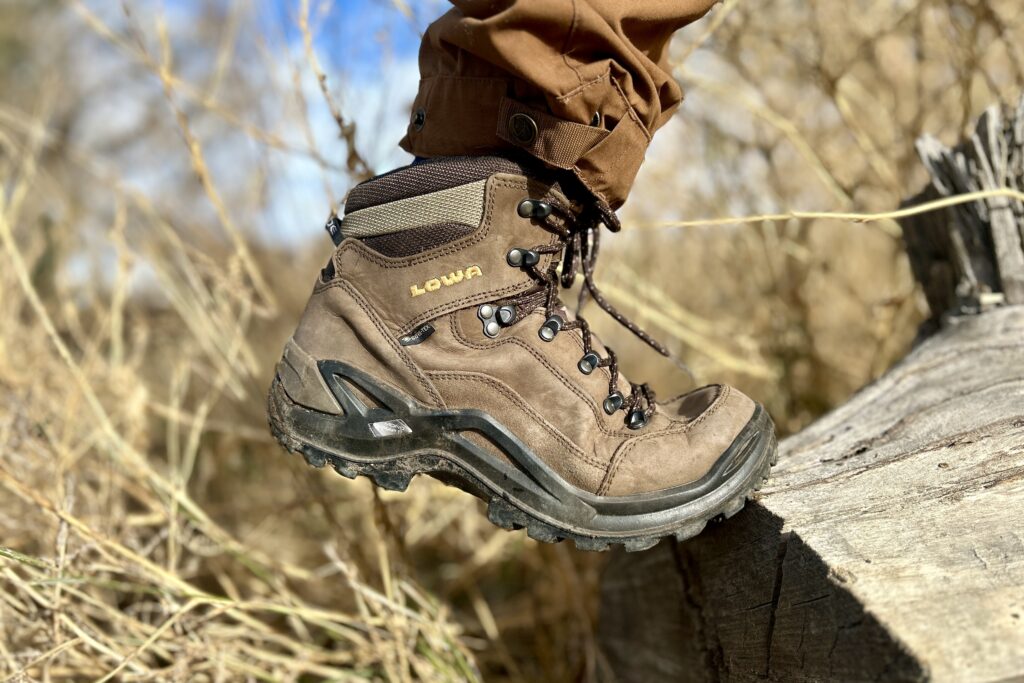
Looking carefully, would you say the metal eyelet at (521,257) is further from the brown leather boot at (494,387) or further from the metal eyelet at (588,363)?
the metal eyelet at (588,363)

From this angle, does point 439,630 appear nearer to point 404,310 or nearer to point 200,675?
point 200,675

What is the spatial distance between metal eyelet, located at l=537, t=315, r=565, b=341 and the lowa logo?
0.13 m

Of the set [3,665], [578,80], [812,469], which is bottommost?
[3,665]

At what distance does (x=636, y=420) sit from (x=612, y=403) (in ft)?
0.15

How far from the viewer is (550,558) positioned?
2.13 metres

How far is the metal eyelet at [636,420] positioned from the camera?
132cm

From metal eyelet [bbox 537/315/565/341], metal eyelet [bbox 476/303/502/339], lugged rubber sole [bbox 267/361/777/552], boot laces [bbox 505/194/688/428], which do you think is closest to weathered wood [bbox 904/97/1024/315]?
lugged rubber sole [bbox 267/361/777/552]

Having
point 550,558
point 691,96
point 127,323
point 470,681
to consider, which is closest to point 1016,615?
point 470,681

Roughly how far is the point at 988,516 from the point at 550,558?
3.97 ft

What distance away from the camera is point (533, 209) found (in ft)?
4.17

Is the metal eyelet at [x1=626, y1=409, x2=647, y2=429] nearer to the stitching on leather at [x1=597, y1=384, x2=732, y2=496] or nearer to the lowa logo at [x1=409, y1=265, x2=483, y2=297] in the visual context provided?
the stitching on leather at [x1=597, y1=384, x2=732, y2=496]

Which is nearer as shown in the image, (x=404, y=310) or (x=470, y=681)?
(x=404, y=310)

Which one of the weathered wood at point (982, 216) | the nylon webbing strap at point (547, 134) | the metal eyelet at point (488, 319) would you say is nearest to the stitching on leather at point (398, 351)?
the metal eyelet at point (488, 319)

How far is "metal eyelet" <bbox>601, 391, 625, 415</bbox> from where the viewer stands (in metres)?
1.33
